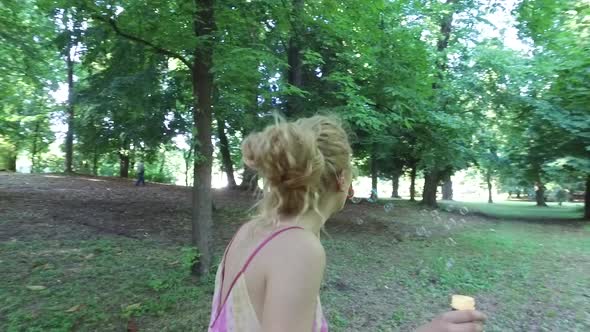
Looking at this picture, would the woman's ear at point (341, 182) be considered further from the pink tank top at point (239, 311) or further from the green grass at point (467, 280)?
the green grass at point (467, 280)

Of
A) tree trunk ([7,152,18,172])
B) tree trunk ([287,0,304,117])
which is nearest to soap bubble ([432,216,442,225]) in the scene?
tree trunk ([287,0,304,117])

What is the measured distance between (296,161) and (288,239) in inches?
8.8

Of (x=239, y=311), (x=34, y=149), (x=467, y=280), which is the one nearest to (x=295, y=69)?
(x=467, y=280)

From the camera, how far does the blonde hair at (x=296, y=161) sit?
1.24 meters

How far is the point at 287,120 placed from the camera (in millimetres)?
1426

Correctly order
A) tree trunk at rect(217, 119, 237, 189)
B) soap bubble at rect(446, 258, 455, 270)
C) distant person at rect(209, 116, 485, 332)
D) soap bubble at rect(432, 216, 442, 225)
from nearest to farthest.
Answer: distant person at rect(209, 116, 485, 332) < soap bubble at rect(446, 258, 455, 270) < tree trunk at rect(217, 119, 237, 189) < soap bubble at rect(432, 216, 442, 225)

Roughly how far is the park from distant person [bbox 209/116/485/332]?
131 millimetres

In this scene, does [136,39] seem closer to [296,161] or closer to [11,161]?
[296,161]

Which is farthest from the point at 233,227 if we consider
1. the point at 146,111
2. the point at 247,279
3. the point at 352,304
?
the point at 247,279

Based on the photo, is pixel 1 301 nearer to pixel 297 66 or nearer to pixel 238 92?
pixel 238 92

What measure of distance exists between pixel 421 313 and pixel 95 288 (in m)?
4.01

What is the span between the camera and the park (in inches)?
203

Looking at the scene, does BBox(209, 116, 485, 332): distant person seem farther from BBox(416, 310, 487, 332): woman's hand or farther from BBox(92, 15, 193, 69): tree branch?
BBox(92, 15, 193, 69): tree branch

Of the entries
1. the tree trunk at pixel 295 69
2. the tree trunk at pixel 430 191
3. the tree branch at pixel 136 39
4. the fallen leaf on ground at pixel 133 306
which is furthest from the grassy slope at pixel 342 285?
the tree trunk at pixel 430 191
